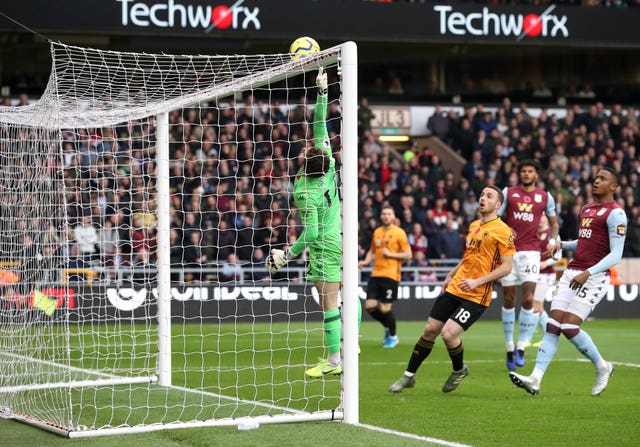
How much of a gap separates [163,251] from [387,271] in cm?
563

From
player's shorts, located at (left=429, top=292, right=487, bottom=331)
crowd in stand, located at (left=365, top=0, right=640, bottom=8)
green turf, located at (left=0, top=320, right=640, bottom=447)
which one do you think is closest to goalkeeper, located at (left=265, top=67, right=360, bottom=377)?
green turf, located at (left=0, top=320, right=640, bottom=447)

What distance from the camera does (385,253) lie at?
15.7 meters

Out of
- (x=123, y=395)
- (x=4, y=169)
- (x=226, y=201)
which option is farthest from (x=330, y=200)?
(x=226, y=201)

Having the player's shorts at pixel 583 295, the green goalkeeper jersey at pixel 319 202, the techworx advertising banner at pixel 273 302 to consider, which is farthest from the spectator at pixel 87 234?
the player's shorts at pixel 583 295

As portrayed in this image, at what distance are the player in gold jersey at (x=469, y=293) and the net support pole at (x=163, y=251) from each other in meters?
2.44

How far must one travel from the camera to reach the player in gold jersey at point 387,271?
15.6 m

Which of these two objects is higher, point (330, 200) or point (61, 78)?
point (61, 78)

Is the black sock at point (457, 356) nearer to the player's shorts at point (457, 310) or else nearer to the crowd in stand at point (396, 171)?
the player's shorts at point (457, 310)

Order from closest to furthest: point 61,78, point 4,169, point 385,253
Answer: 1. point 61,78
2. point 4,169
3. point 385,253

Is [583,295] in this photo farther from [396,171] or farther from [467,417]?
[396,171]

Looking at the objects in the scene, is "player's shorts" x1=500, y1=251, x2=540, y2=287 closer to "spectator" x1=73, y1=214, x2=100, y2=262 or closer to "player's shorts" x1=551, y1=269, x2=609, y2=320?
"player's shorts" x1=551, y1=269, x2=609, y2=320

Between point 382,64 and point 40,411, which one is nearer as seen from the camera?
point 40,411

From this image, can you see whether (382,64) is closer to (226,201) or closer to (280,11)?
(280,11)

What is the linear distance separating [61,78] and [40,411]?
104 inches
